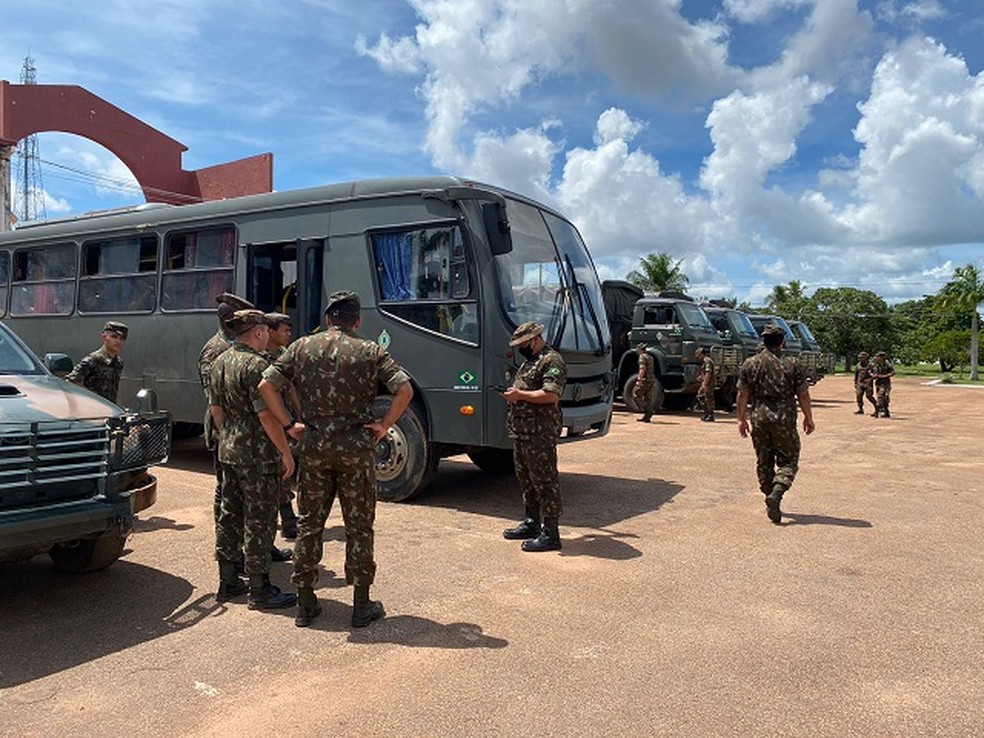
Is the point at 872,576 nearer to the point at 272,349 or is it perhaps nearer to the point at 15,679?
the point at 272,349

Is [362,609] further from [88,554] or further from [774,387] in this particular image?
[774,387]

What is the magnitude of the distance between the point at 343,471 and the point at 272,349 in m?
1.91

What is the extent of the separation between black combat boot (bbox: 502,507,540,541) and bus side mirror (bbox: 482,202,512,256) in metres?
2.19

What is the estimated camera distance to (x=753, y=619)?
420 cm

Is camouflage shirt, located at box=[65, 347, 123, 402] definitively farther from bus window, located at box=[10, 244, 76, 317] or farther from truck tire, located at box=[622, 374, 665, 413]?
truck tire, located at box=[622, 374, 665, 413]

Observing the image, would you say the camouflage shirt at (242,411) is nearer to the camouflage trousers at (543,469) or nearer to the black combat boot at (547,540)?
the camouflage trousers at (543,469)

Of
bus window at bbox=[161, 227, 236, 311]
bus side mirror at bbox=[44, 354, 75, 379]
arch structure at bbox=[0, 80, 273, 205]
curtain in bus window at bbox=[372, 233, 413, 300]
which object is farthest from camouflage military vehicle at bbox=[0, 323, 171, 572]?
arch structure at bbox=[0, 80, 273, 205]

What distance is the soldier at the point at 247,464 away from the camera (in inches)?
168

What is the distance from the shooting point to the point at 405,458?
274 inches

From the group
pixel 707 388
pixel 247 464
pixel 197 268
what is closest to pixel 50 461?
pixel 247 464

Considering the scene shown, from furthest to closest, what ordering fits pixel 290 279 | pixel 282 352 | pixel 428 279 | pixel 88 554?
1. pixel 290 279
2. pixel 428 279
3. pixel 282 352
4. pixel 88 554

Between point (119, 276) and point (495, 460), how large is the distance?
494 cm

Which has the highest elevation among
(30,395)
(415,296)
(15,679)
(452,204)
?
(452,204)

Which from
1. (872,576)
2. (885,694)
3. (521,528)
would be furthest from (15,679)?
(872,576)
